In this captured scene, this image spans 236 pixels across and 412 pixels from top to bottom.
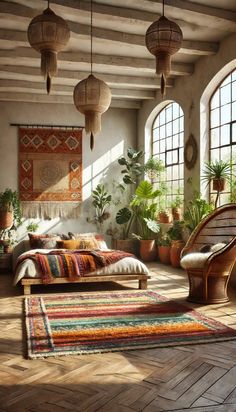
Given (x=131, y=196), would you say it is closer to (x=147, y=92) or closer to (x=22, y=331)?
(x=147, y=92)

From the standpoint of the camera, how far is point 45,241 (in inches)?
295

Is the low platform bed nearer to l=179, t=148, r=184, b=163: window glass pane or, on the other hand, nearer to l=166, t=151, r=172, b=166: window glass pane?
l=179, t=148, r=184, b=163: window glass pane

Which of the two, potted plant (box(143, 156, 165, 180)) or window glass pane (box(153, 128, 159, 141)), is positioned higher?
window glass pane (box(153, 128, 159, 141))

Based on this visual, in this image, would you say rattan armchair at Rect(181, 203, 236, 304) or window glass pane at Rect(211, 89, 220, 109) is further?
window glass pane at Rect(211, 89, 220, 109)

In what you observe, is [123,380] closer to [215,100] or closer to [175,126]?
[215,100]

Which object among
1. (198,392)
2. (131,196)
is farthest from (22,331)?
(131,196)

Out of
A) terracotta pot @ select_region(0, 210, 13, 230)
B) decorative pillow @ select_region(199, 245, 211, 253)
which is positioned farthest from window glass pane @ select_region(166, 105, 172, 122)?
decorative pillow @ select_region(199, 245, 211, 253)

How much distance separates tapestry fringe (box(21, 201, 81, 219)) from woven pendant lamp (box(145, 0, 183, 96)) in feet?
20.6

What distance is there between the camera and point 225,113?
724cm

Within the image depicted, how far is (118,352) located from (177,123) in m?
6.25

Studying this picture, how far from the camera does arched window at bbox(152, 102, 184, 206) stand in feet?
28.7

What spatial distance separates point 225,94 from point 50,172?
4.19 metres

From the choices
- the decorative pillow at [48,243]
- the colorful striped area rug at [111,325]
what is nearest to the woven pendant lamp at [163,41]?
the colorful striped area rug at [111,325]

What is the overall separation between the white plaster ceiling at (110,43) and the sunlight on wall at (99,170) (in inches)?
49.8
